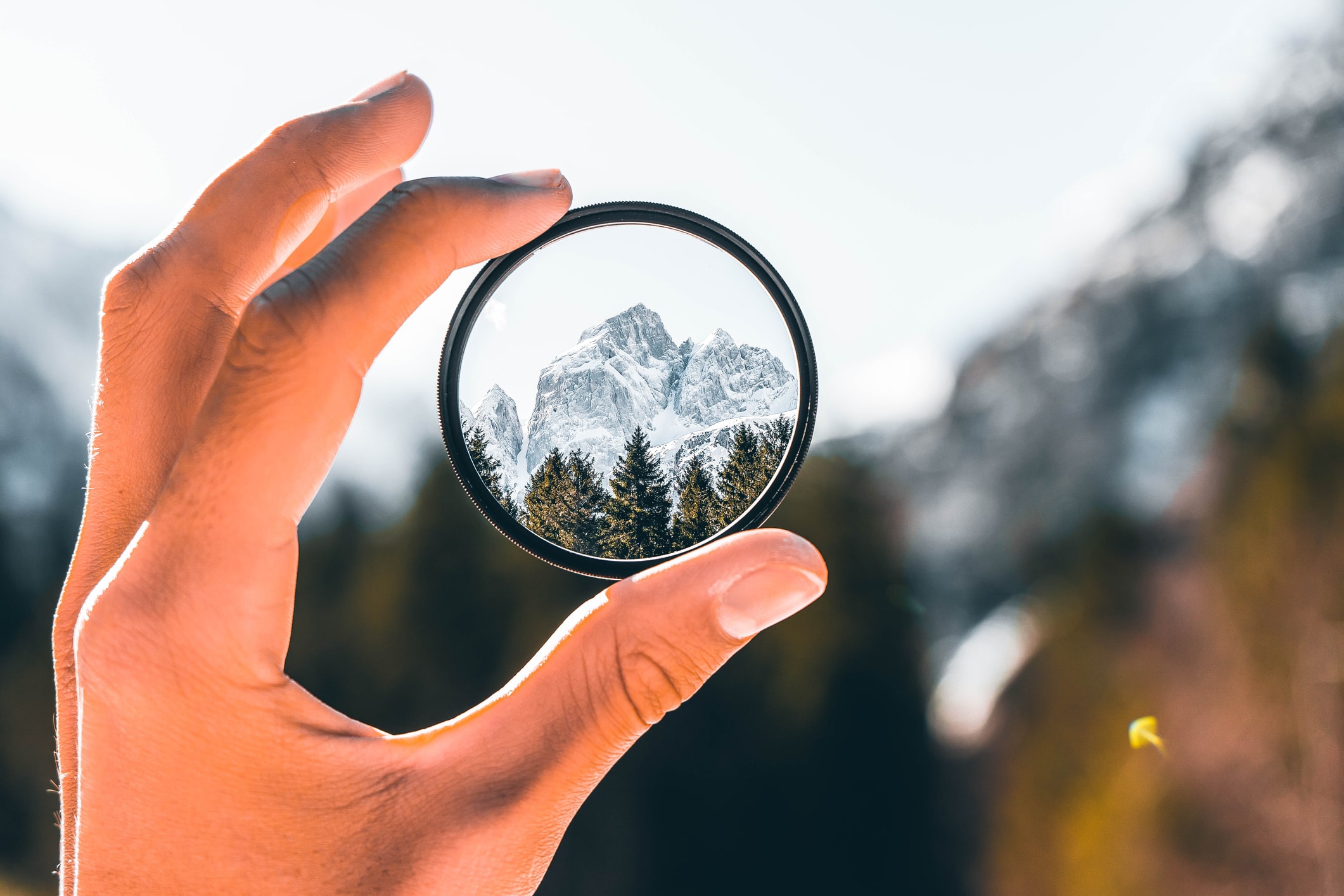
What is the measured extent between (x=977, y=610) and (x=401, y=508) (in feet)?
57.4

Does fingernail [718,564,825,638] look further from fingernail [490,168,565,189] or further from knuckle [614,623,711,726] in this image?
fingernail [490,168,565,189]

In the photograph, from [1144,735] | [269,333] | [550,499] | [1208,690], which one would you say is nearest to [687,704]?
[1144,735]

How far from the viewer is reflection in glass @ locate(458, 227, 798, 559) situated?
301cm

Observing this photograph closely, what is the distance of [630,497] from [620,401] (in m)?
0.34

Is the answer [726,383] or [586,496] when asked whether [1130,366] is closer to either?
[726,383]

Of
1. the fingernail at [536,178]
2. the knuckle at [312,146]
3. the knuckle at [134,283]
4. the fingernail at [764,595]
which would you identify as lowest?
the fingernail at [764,595]

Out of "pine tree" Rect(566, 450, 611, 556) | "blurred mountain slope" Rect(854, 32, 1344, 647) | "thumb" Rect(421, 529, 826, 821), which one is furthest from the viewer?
"blurred mountain slope" Rect(854, 32, 1344, 647)

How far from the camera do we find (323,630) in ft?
74.4

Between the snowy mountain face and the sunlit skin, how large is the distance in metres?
0.69

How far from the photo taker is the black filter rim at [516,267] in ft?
10.2

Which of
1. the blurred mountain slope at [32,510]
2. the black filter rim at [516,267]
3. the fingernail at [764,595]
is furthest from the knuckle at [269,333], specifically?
the blurred mountain slope at [32,510]

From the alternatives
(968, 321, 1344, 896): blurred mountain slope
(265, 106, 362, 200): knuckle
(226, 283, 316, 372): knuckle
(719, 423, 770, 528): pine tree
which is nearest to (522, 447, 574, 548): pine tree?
(719, 423, 770, 528): pine tree

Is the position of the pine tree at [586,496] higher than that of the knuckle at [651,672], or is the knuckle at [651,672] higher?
the pine tree at [586,496]

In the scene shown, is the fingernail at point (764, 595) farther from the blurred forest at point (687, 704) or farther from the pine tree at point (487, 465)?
the blurred forest at point (687, 704)
